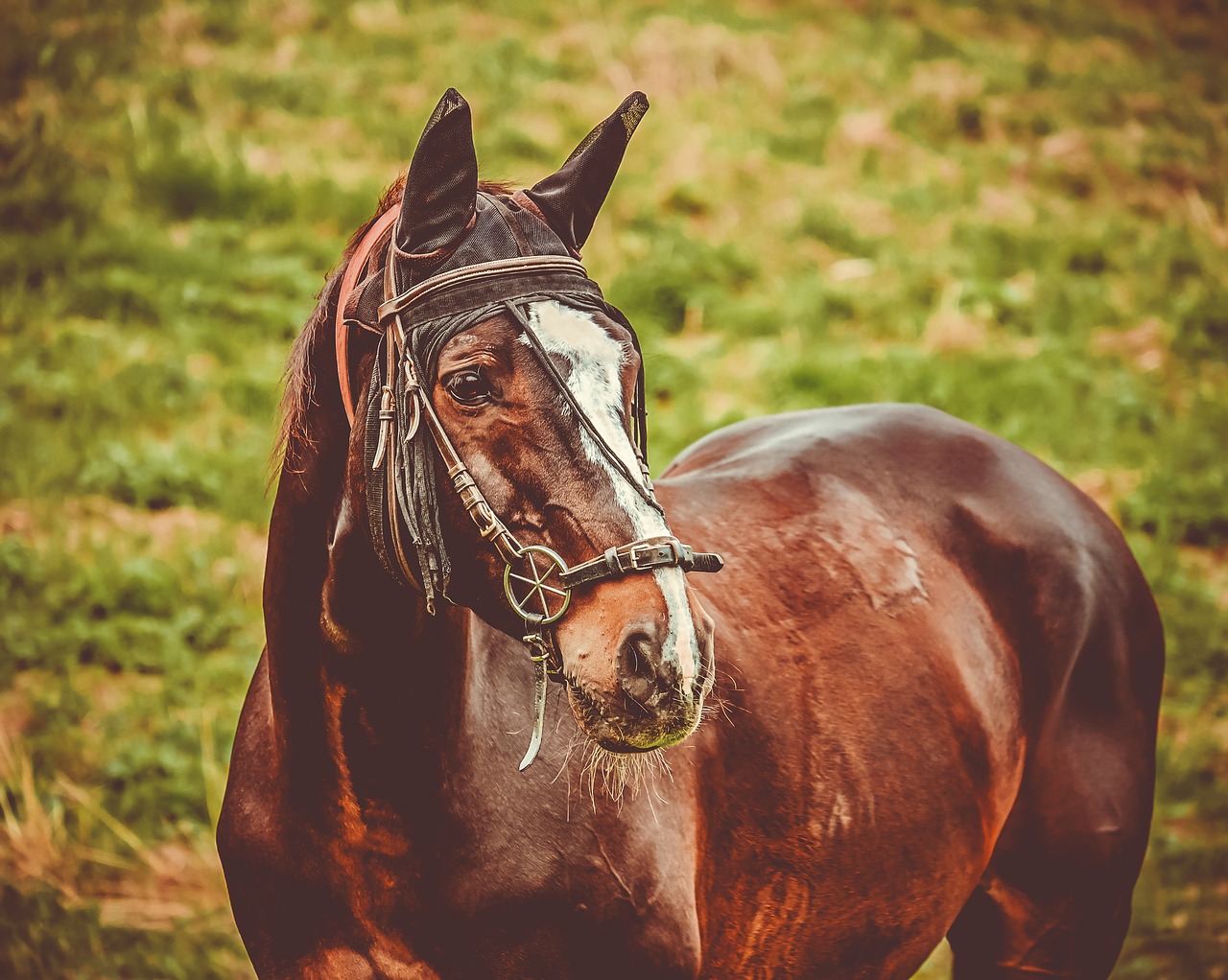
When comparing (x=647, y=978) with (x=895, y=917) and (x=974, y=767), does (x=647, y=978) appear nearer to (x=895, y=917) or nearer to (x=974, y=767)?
(x=895, y=917)

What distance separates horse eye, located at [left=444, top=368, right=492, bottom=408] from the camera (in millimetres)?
1810

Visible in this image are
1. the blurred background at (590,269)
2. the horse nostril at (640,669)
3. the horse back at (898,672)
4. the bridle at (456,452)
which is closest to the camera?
the horse nostril at (640,669)

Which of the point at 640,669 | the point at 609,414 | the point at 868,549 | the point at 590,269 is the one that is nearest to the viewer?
the point at 640,669

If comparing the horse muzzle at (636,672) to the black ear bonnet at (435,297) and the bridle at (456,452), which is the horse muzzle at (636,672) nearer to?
the bridle at (456,452)

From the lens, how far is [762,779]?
8.02 feet

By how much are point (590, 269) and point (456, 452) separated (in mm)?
6419

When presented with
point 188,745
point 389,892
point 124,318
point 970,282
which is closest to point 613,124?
point 389,892

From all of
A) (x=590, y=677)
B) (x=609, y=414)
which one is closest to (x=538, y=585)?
(x=590, y=677)

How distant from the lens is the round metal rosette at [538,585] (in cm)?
175

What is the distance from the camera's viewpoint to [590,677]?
5.62 feet

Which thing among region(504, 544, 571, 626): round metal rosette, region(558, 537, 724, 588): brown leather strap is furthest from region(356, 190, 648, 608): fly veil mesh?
region(558, 537, 724, 588): brown leather strap

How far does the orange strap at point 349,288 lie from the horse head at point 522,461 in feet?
0.23

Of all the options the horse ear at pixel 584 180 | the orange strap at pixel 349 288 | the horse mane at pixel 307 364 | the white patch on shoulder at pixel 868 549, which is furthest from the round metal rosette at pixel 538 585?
the white patch on shoulder at pixel 868 549

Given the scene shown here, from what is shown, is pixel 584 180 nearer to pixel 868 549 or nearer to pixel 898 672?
pixel 868 549
